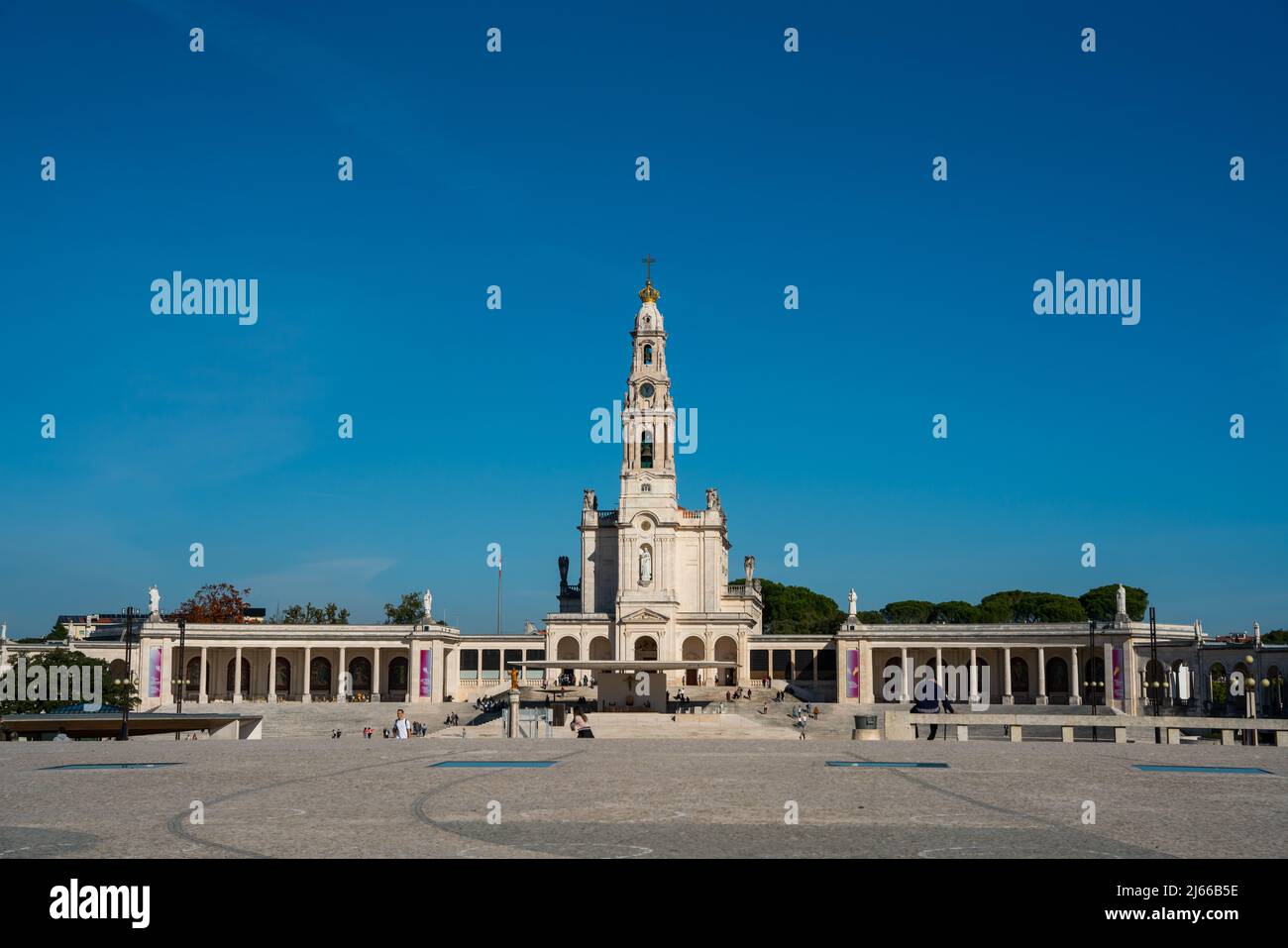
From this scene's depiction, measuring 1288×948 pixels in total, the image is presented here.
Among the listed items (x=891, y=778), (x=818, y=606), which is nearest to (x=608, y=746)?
(x=891, y=778)

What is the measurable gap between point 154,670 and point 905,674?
54.4 meters

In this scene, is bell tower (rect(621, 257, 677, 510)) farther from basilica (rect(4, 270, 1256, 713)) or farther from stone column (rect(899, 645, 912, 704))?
stone column (rect(899, 645, 912, 704))

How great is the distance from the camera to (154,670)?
91750 millimetres

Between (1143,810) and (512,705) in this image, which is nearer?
(1143,810)

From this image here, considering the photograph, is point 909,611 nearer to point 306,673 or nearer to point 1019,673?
point 1019,673

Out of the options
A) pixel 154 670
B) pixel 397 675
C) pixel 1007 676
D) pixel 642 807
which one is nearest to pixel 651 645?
pixel 397 675

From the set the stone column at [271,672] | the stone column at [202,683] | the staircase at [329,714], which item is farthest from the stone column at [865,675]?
the stone column at [202,683]

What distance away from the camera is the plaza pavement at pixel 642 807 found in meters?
14.8
